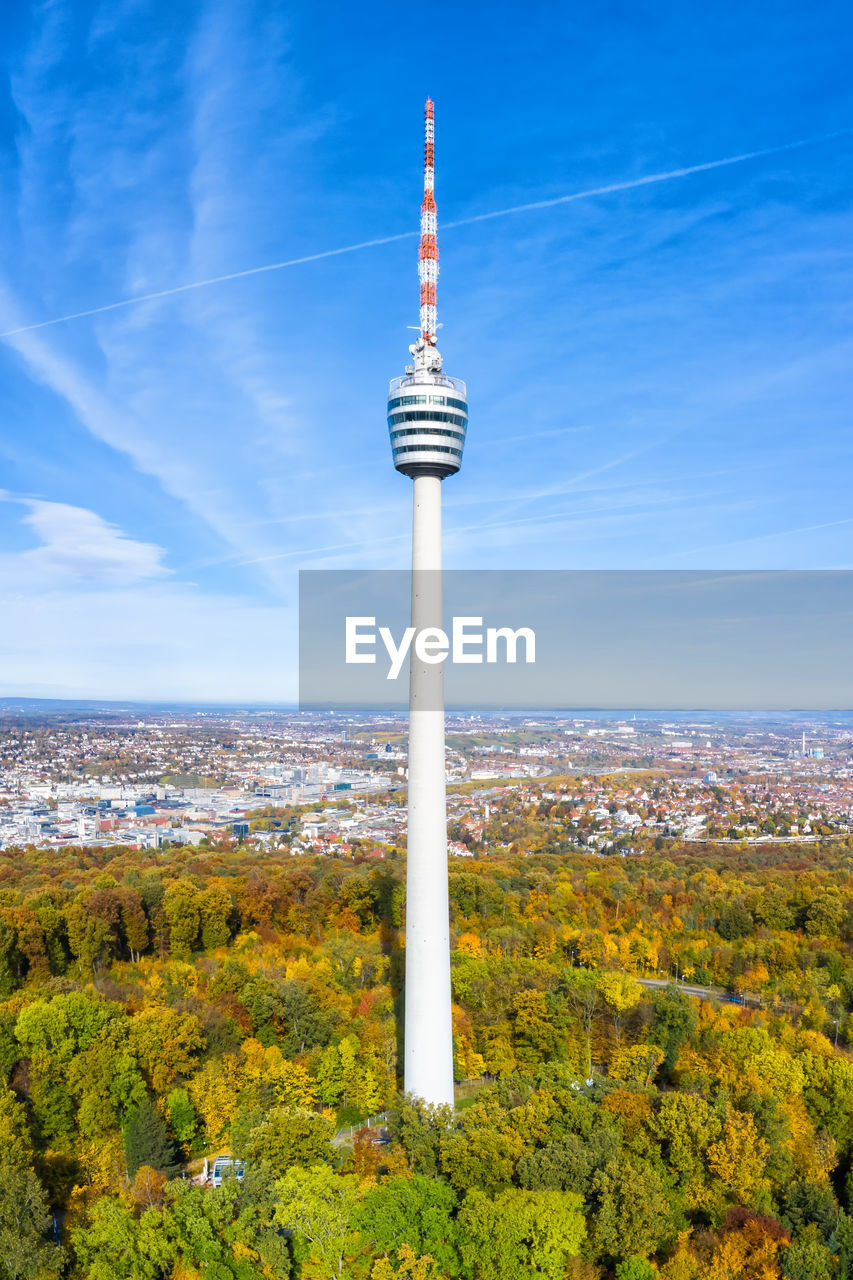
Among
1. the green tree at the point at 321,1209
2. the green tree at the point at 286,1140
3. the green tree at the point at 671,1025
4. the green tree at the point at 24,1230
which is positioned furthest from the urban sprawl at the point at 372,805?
the green tree at the point at 24,1230

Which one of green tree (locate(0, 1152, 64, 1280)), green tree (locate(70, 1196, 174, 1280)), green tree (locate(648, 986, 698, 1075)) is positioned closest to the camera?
green tree (locate(0, 1152, 64, 1280))

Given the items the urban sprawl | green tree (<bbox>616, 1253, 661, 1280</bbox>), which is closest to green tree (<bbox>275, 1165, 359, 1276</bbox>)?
green tree (<bbox>616, 1253, 661, 1280</bbox>)

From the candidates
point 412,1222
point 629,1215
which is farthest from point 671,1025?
point 412,1222

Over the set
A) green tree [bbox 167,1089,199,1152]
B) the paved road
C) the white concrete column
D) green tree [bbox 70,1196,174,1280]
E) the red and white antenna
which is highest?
the red and white antenna

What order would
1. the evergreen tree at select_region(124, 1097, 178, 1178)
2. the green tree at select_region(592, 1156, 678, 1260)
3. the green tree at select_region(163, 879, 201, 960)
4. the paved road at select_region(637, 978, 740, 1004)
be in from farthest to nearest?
the green tree at select_region(163, 879, 201, 960)
the paved road at select_region(637, 978, 740, 1004)
the evergreen tree at select_region(124, 1097, 178, 1178)
the green tree at select_region(592, 1156, 678, 1260)

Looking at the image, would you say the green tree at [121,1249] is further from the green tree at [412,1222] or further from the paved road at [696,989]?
the paved road at [696,989]

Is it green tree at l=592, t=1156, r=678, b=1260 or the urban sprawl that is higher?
green tree at l=592, t=1156, r=678, b=1260

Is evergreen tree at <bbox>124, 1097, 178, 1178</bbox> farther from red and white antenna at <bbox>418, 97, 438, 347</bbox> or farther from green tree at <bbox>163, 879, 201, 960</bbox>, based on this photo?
red and white antenna at <bbox>418, 97, 438, 347</bbox>
